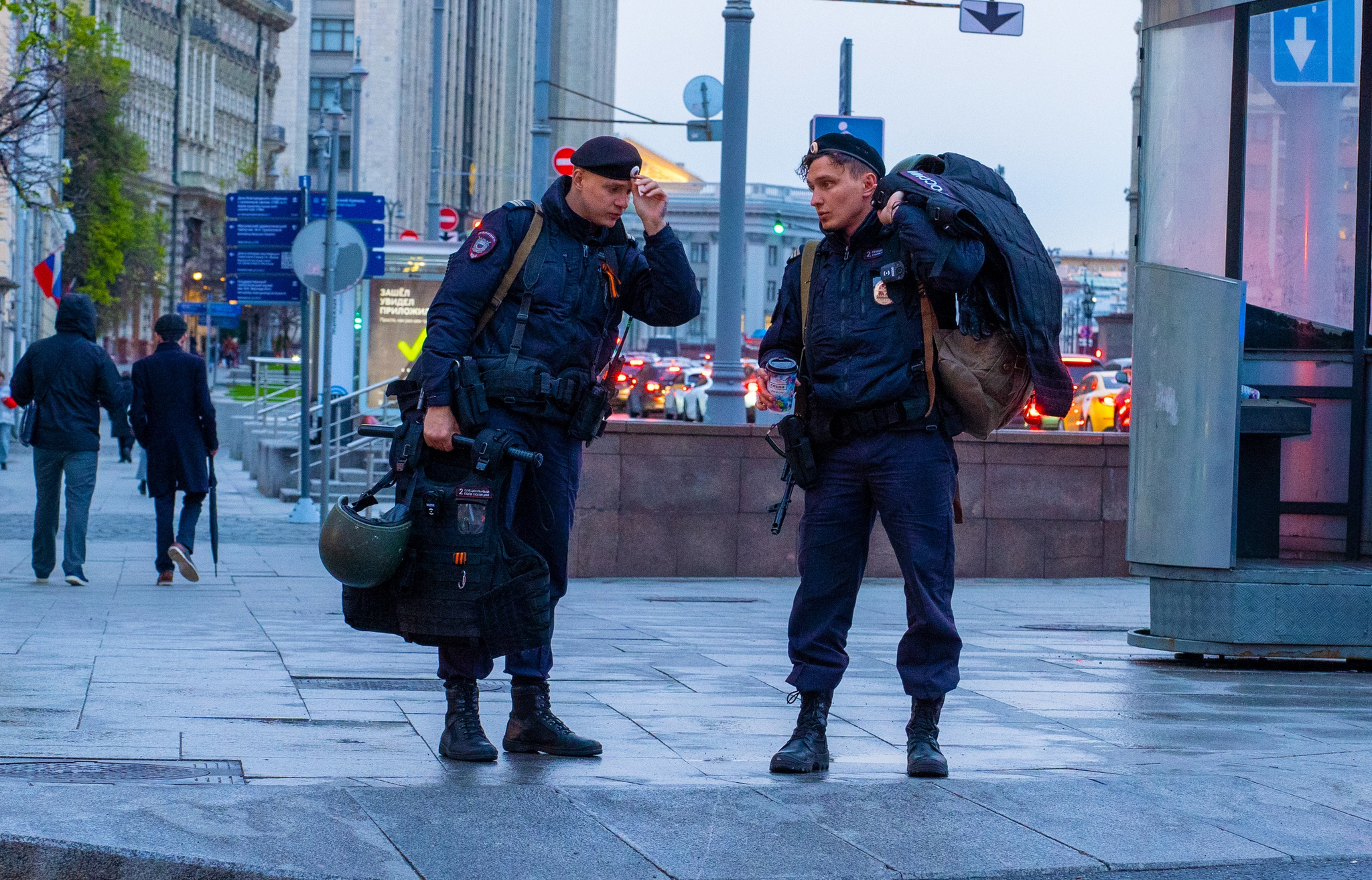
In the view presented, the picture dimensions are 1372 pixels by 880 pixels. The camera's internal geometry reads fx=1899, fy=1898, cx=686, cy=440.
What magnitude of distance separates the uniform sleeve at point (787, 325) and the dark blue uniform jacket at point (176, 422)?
8.00 m

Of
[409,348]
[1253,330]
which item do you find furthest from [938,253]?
[409,348]

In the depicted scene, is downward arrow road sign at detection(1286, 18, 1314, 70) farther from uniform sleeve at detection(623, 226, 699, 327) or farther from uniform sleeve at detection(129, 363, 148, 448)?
uniform sleeve at detection(129, 363, 148, 448)

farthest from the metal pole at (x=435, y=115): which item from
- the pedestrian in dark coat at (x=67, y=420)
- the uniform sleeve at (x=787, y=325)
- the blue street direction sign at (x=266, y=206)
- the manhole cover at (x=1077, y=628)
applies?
the uniform sleeve at (x=787, y=325)

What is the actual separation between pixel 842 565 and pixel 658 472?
732cm

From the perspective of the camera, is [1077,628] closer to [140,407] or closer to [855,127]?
[855,127]

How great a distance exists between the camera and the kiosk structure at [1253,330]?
27.3 ft

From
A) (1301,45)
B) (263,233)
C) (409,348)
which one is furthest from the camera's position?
(409,348)

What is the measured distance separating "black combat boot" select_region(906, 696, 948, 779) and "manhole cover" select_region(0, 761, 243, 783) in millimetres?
1835

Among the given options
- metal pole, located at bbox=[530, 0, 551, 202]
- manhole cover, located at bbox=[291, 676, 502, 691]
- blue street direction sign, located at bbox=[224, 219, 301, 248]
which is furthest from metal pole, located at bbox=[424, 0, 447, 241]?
manhole cover, located at bbox=[291, 676, 502, 691]

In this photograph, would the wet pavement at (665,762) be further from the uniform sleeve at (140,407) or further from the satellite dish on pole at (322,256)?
the satellite dish on pole at (322,256)

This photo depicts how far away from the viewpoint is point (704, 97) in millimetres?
20219

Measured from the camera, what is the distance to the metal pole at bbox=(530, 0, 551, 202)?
80.4 feet

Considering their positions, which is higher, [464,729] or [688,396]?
[688,396]

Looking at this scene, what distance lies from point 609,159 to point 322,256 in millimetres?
11251
